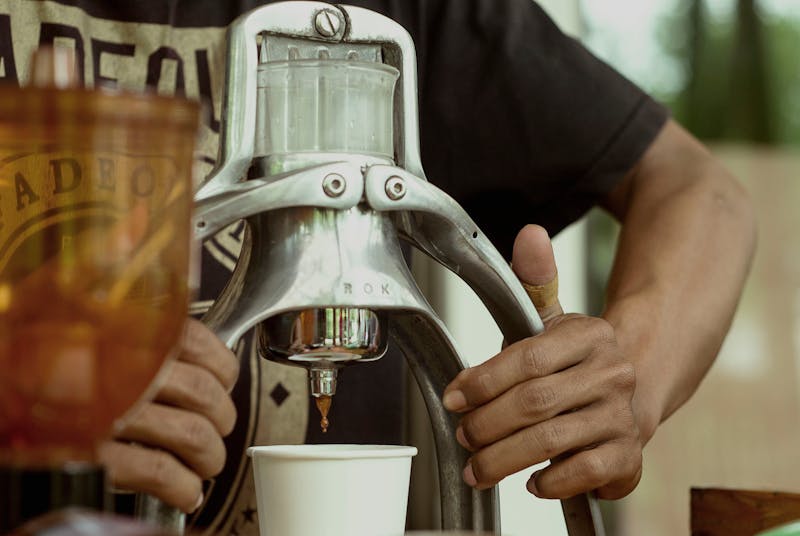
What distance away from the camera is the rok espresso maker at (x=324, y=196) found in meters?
0.64

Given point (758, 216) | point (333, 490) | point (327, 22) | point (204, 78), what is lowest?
point (333, 490)

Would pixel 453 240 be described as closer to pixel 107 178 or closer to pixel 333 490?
pixel 333 490

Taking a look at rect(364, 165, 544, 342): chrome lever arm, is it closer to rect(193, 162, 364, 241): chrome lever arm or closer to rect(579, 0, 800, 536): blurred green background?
rect(193, 162, 364, 241): chrome lever arm

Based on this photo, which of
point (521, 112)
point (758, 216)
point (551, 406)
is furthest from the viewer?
point (758, 216)

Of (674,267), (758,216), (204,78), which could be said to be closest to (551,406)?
(674,267)

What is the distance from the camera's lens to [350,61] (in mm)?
669

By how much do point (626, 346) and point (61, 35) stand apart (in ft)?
1.95

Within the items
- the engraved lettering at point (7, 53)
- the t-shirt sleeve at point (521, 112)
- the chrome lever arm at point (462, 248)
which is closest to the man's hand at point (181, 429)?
the chrome lever arm at point (462, 248)

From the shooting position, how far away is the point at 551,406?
77cm

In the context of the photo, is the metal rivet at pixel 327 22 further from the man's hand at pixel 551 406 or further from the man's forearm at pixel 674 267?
the man's forearm at pixel 674 267

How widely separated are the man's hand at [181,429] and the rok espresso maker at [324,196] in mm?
21

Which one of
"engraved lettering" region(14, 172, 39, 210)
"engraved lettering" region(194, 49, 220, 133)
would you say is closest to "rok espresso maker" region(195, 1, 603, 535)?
"engraved lettering" region(14, 172, 39, 210)

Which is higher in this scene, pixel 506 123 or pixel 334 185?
pixel 506 123

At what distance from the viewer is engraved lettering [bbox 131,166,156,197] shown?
44cm
